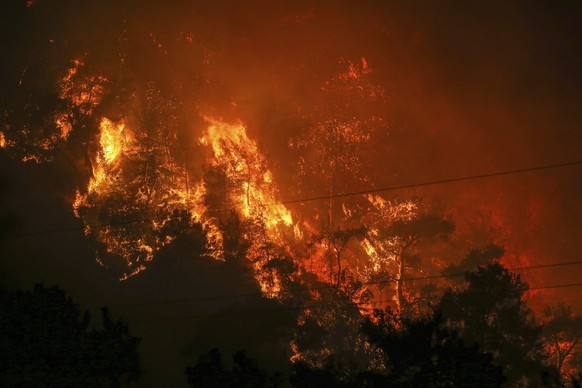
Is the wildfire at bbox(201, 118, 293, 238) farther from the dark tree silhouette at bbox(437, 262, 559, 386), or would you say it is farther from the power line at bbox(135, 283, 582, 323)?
the dark tree silhouette at bbox(437, 262, 559, 386)

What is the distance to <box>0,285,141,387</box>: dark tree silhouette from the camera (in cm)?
1187

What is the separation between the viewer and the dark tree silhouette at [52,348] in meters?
11.9

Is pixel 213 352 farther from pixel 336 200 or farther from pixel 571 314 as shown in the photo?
pixel 571 314

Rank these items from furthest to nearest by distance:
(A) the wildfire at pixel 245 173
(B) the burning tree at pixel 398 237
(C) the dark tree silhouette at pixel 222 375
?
(A) the wildfire at pixel 245 173 → (B) the burning tree at pixel 398 237 → (C) the dark tree silhouette at pixel 222 375

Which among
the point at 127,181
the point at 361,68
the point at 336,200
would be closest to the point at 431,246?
the point at 336,200

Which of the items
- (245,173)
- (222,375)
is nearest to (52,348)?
(222,375)

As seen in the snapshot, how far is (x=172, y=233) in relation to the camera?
40781 millimetres

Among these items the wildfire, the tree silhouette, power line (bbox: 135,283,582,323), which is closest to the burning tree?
power line (bbox: 135,283,582,323)

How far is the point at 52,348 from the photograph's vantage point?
1232 centimetres

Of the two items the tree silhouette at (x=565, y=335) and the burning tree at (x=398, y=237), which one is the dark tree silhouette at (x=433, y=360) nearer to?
the burning tree at (x=398, y=237)

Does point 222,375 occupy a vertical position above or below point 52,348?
below

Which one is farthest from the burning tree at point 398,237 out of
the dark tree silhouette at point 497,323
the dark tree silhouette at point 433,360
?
the dark tree silhouette at point 433,360

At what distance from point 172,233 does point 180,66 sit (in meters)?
15.8

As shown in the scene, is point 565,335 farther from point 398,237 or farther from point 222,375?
point 222,375
